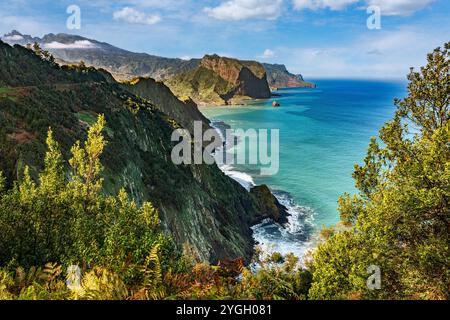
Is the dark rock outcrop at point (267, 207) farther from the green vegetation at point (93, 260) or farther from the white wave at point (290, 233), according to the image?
the green vegetation at point (93, 260)

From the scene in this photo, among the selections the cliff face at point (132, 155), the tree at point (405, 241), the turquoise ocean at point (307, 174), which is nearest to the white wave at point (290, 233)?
the turquoise ocean at point (307, 174)

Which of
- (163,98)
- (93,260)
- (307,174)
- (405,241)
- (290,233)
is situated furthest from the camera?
(163,98)


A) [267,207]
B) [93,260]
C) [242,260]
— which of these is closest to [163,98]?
[267,207]

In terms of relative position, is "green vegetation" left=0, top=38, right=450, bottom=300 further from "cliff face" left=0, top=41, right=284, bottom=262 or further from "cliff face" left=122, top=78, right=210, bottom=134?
"cliff face" left=122, top=78, right=210, bottom=134

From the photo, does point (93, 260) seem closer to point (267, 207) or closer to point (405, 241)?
A: point (405, 241)

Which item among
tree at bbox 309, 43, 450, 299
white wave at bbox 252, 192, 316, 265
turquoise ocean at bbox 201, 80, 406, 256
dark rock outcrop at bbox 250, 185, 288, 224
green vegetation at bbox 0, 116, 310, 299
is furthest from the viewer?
dark rock outcrop at bbox 250, 185, 288, 224

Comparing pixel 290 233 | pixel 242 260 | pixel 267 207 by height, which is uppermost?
pixel 242 260

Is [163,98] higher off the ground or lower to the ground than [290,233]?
higher

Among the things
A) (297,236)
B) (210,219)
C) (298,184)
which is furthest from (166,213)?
(298,184)

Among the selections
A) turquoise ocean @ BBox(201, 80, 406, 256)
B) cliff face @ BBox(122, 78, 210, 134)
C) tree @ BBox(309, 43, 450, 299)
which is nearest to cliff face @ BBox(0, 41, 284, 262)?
turquoise ocean @ BBox(201, 80, 406, 256)
